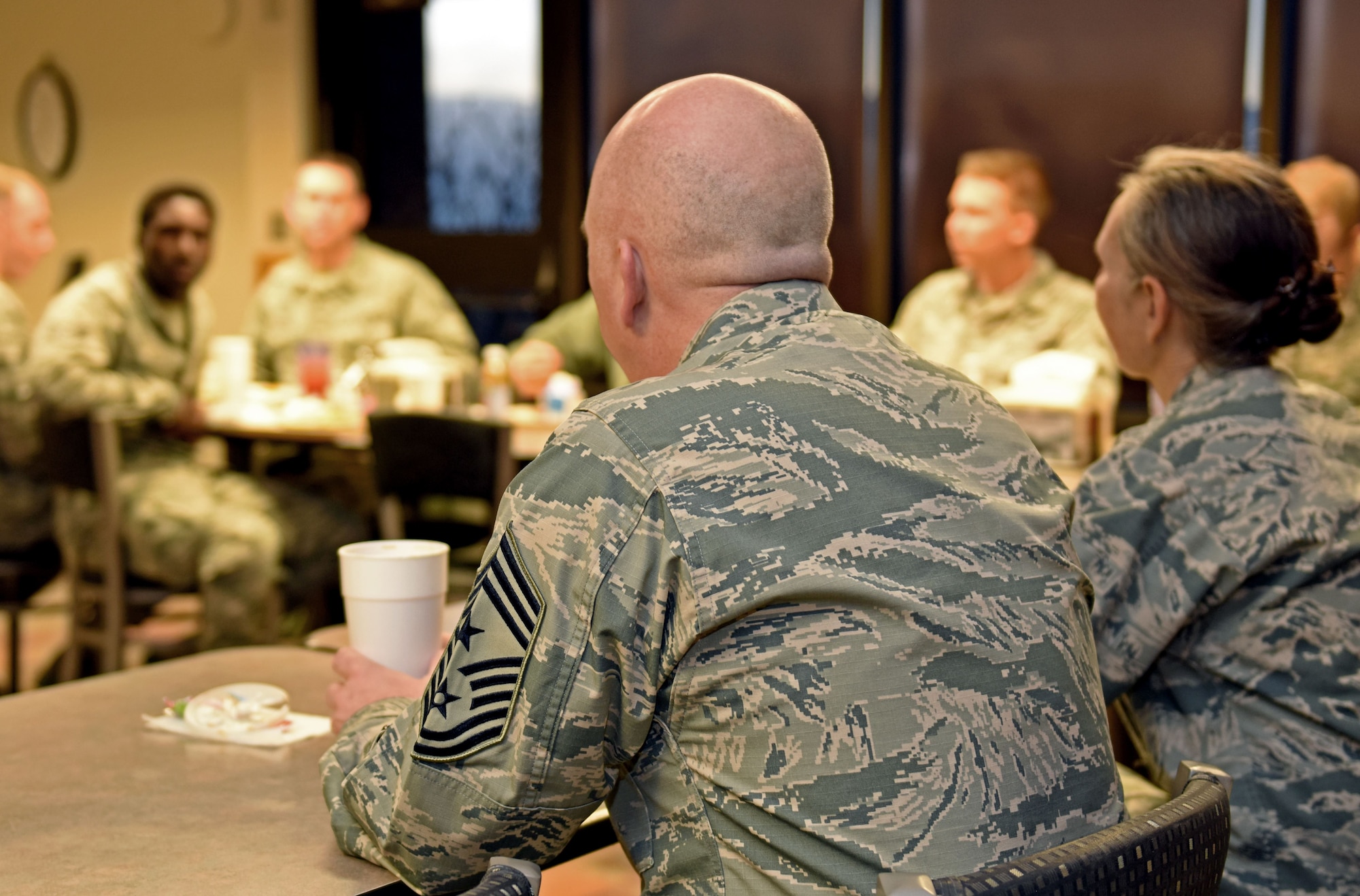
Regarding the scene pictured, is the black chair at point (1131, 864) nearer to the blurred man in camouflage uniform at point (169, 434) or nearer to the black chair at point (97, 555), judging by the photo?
the black chair at point (97, 555)

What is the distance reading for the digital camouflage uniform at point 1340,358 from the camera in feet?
11.6

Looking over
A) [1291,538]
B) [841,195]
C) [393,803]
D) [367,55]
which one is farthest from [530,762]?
[367,55]

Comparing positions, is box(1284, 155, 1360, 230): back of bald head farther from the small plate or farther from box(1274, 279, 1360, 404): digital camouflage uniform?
the small plate

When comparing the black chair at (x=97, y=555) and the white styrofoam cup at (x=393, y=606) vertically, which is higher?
the white styrofoam cup at (x=393, y=606)

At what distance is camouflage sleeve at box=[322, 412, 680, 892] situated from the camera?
93cm

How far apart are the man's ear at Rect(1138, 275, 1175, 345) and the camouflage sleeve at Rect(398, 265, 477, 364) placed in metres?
3.30

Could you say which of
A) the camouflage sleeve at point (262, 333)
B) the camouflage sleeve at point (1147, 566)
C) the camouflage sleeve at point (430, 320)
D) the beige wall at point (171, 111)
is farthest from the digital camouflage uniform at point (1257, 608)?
the beige wall at point (171, 111)

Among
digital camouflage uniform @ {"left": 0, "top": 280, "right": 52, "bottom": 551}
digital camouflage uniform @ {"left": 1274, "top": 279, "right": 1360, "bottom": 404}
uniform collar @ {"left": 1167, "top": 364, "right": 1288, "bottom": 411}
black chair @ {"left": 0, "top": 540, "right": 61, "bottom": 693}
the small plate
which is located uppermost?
uniform collar @ {"left": 1167, "top": 364, "right": 1288, "bottom": 411}

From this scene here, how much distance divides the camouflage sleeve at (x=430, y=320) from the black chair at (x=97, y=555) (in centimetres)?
117

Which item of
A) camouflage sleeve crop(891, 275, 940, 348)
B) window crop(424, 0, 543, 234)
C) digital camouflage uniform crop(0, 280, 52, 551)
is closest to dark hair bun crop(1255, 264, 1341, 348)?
camouflage sleeve crop(891, 275, 940, 348)

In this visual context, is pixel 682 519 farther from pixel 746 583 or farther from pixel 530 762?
pixel 530 762

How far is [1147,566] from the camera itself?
1494 millimetres

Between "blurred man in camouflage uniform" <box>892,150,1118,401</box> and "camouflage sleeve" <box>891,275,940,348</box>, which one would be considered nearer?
"blurred man in camouflage uniform" <box>892,150,1118,401</box>

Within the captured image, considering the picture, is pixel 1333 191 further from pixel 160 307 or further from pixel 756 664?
pixel 160 307
